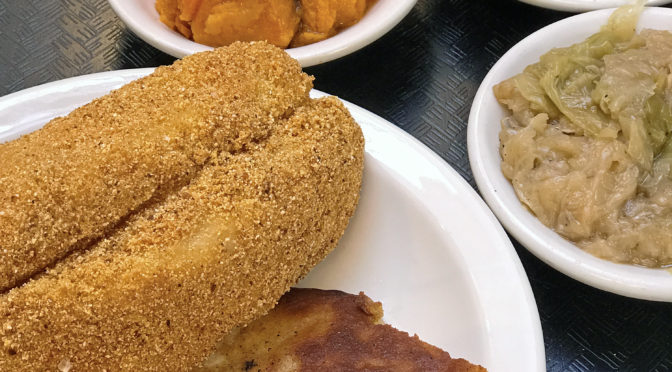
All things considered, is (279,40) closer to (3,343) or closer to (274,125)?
(274,125)

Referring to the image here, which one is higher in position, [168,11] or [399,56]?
[168,11]

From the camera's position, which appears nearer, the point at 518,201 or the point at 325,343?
the point at 325,343

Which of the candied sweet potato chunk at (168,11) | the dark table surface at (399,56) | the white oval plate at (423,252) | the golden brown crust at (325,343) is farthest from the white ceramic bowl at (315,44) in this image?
the golden brown crust at (325,343)

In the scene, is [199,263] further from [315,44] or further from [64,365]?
[315,44]

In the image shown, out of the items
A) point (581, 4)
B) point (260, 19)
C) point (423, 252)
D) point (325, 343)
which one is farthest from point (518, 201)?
point (260, 19)

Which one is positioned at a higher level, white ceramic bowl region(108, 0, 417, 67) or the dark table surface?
white ceramic bowl region(108, 0, 417, 67)

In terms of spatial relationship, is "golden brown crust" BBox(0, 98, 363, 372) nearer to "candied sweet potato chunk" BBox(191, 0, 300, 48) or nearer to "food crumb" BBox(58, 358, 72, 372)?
"food crumb" BBox(58, 358, 72, 372)

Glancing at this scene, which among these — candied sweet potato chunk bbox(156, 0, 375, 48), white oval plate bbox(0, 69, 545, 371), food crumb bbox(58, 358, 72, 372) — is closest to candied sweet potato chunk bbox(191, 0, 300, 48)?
candied sweet potato chunk bbox(156, 0, 375, 48)

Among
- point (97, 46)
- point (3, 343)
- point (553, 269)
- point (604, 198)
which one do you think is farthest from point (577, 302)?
point (97, 46)
